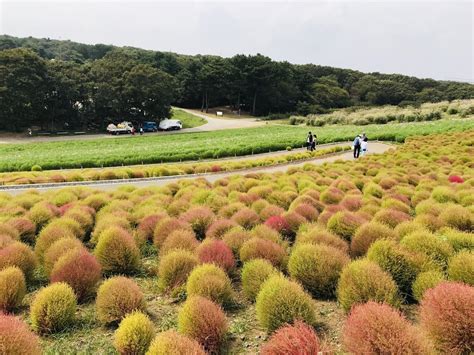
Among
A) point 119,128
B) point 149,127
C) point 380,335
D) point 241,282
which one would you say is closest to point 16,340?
point 241,282

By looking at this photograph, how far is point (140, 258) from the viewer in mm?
8656

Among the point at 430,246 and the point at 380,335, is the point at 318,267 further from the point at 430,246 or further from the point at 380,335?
the point at 380,335

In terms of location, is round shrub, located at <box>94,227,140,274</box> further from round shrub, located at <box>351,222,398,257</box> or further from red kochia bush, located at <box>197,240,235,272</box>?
round shrub, located at <box>351,222,398,257</box>

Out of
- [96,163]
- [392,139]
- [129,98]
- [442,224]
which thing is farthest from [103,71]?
[442,224]

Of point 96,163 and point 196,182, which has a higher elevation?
point 196,182

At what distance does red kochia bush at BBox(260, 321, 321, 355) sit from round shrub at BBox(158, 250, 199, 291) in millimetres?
2850

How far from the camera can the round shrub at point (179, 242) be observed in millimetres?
8391

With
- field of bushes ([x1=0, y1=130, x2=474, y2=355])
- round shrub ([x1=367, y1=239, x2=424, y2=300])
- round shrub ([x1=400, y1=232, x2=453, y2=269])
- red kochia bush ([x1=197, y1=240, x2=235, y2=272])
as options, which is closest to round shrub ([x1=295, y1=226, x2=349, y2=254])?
field of bushes ([x1=0, y1=130, x2=474, y2=355])

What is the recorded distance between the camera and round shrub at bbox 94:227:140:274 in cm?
811

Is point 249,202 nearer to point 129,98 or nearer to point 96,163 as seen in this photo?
point 96,163

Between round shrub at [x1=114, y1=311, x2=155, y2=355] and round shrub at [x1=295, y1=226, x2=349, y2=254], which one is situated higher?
round shrub at [x1=295, y1=226, x2=349, y2=254]

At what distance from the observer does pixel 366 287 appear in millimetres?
5762

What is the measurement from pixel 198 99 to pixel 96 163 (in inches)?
2809

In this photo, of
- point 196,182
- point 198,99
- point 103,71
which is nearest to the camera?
point 196,182
